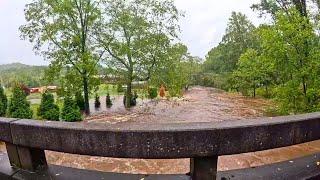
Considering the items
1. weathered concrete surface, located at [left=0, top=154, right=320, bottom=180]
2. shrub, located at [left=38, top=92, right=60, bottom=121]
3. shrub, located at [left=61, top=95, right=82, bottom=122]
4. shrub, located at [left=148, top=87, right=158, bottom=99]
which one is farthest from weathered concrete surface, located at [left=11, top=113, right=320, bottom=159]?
shrub, located at [left=148, top=87, right=158, bottom=99]

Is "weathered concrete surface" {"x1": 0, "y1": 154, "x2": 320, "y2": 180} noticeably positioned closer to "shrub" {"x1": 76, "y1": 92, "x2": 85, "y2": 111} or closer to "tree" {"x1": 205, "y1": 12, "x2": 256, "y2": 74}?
"shrub" {"x1": 76, "y1": 92, "x2": 85, "y2": 111}

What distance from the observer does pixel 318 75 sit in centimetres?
1566

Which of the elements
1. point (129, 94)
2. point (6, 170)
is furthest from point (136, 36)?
point (6, 170)

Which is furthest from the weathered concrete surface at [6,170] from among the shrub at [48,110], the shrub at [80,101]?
the shrub at [80,101]

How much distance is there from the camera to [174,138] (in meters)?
2.37

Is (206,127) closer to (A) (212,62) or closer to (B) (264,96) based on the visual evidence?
(B) (264,96)

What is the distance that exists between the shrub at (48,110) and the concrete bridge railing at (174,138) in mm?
16514

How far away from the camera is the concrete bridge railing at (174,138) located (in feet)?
7.82

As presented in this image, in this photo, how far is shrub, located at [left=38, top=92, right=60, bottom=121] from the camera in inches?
728

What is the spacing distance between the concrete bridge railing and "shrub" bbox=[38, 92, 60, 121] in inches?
650

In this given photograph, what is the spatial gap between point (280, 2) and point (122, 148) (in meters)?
26.5

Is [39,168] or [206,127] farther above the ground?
[206,127]

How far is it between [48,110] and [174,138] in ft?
57.8

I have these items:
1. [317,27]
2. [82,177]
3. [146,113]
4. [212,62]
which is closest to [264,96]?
[146,113]
